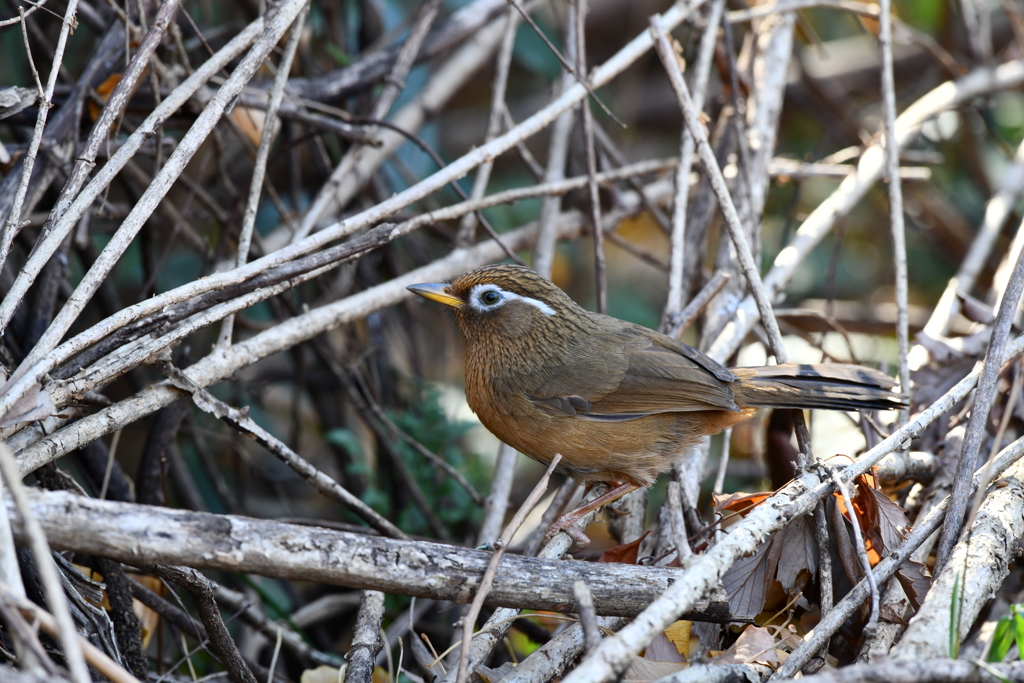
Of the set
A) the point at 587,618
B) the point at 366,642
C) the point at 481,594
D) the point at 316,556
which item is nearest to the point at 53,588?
the point at 316,556

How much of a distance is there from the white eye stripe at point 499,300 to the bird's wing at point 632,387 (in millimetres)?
328

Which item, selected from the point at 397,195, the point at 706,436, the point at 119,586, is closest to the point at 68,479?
the point at 119,586

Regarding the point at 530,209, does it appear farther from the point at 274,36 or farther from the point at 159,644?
the point at 159,644

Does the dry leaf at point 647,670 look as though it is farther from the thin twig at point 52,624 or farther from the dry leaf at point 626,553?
the thin twig at point 52,624

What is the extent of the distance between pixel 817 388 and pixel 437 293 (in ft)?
5.91

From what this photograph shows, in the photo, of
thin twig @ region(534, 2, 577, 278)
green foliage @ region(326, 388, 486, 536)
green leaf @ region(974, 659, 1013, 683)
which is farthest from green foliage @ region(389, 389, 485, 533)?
green leaf @ region(974, 659, 1013, 683)

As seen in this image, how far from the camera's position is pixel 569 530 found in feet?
11.5

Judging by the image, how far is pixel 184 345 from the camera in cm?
378

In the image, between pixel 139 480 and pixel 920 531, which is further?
pixel 139 480

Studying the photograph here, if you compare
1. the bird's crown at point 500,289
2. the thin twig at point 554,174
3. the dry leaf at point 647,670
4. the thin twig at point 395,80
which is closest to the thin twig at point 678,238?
the bird's crown at point 500,289

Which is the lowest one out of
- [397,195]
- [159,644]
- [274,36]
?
[159,644]

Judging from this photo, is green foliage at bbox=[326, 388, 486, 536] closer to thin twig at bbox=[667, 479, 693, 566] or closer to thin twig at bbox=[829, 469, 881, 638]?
thin twig at bbox=[667, 479, 693, 566]

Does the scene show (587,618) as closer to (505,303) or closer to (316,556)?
(316,556)

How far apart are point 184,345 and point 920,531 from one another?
312cm
